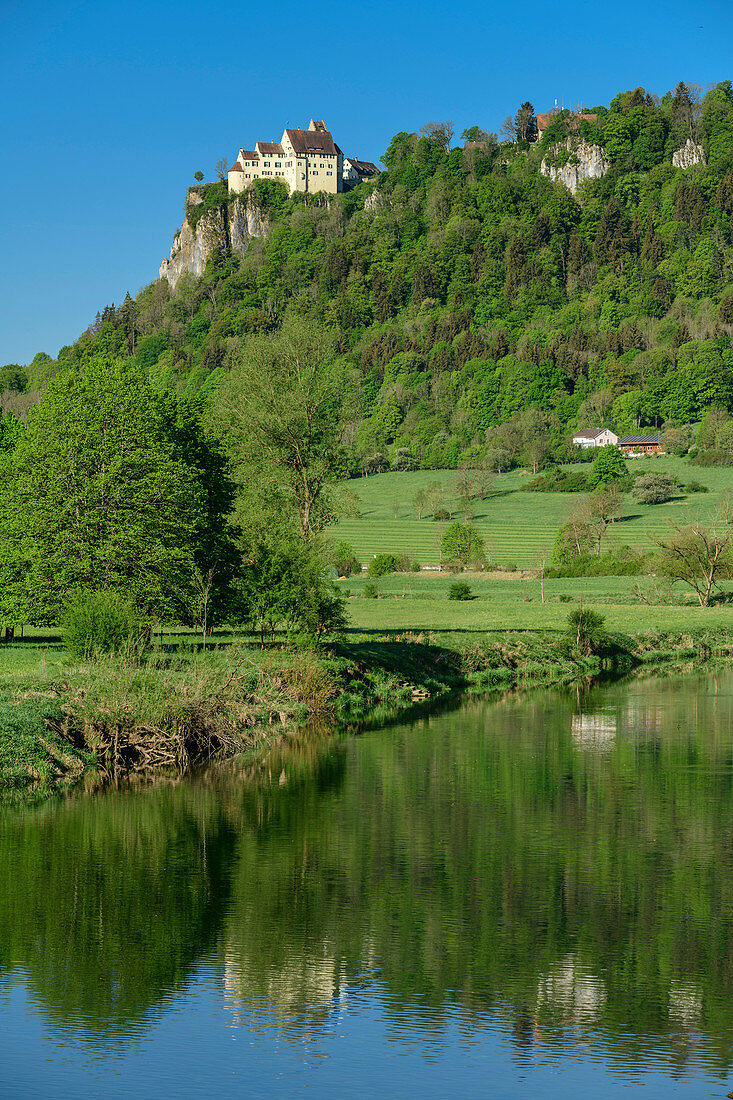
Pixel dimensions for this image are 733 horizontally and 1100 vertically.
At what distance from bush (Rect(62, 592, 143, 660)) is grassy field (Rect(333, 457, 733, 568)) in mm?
62874

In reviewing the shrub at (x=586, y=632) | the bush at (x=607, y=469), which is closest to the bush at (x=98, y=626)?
the shrub at (x=586, y=632)

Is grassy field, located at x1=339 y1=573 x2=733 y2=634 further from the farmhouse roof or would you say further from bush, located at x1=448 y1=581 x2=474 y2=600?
the farmhouse roof

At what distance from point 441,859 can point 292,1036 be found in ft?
25.1

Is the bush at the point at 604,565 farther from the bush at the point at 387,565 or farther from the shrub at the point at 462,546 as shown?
the bush at the point at 387,565

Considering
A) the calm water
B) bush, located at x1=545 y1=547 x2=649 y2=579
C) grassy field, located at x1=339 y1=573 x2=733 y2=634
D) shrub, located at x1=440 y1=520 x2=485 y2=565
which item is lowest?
the calm water

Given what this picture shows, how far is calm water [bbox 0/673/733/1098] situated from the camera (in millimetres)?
11633

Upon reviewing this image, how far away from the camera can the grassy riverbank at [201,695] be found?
86.2 feet

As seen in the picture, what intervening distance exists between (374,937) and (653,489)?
133 metres

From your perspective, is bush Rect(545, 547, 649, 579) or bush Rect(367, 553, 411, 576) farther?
bush Rect(367, 553, 411, 576)

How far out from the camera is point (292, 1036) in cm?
1241

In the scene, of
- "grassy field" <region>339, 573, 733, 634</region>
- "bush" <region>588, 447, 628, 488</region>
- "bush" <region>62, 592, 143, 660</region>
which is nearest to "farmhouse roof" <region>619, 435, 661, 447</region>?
"bush" <region>588, 447, 628, 488</region>

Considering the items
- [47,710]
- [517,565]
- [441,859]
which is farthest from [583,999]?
[517,565]

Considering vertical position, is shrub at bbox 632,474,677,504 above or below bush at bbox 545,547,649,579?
above

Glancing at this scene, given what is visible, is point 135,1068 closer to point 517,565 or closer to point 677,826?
point 677,826
